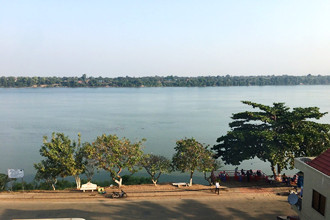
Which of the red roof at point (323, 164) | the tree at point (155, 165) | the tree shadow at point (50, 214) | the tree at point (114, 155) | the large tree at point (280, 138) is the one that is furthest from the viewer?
the tree at point (155, 165)

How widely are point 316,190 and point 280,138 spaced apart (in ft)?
36.9

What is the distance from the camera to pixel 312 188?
13.0 metres

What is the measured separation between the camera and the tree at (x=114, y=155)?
22438mm

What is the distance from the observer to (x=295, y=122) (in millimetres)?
24875

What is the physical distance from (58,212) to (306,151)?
1845 centimetres

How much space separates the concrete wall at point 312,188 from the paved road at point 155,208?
3247 mm

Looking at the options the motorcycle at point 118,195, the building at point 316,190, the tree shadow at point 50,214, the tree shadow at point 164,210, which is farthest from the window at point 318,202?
the motorcycle at point 118,195

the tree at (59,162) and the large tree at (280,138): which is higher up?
the large tree at (280,138)

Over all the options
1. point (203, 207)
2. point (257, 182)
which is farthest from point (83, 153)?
point (257, 182)

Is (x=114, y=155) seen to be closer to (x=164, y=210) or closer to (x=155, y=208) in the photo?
(x=155, y=208)

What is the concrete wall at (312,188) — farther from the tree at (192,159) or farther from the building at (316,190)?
the tree at (192,159)

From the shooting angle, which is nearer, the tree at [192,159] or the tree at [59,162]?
the tree at [59,162]

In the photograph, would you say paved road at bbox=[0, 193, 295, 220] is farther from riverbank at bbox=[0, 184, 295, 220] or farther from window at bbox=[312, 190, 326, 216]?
window at bbox=[312, 190, 326, 216]

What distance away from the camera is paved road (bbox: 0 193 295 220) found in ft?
54.1
